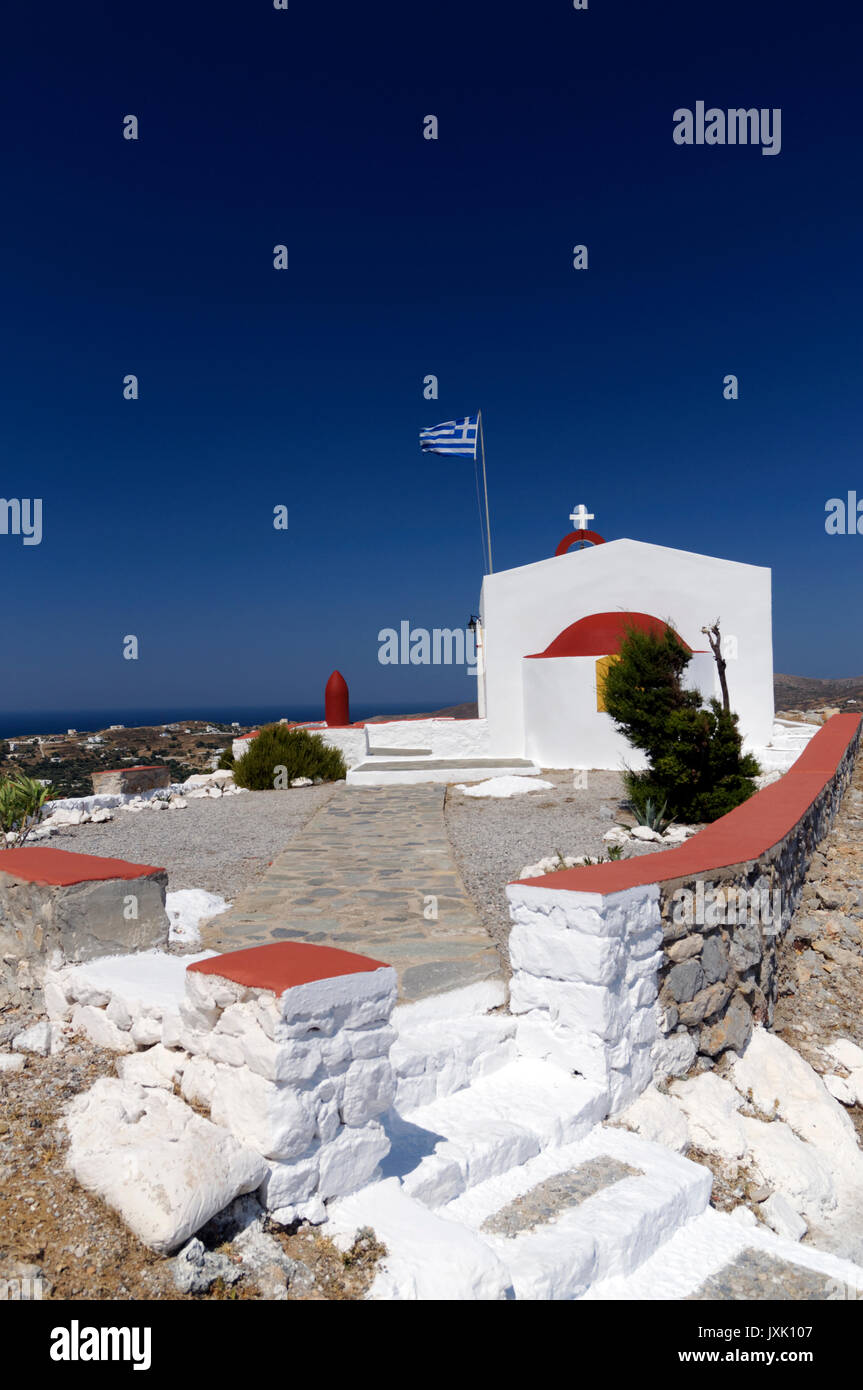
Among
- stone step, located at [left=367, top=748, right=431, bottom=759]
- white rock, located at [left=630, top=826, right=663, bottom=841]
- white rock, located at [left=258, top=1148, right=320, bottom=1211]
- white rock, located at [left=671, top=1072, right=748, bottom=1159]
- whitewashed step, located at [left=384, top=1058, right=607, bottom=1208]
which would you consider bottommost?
white rock, located at [left=671, top=1072, right=748, bottom=1159]

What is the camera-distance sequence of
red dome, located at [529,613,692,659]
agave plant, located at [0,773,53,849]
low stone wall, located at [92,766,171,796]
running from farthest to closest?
red dome, located at [529,613,692,659]
low stone wall, located at [92,766,171,796]
agave plant, located at [0,773,53,849]

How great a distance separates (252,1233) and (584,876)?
2.03 m

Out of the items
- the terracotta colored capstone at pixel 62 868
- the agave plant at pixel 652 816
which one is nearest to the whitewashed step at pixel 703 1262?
the terracotta colored capstone at pixel 62 868

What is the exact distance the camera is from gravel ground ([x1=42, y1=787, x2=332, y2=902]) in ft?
23.6

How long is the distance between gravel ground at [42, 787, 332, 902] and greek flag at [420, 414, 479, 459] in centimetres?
844

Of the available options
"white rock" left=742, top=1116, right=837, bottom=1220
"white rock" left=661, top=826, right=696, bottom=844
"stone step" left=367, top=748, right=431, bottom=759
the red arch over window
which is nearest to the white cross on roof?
the red arch over window

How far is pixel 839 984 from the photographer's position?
5.62 m

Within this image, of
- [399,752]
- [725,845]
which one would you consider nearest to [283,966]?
[725,845]

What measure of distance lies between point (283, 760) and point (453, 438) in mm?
7933

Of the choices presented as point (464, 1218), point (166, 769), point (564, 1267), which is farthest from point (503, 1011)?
point (166, 769)
